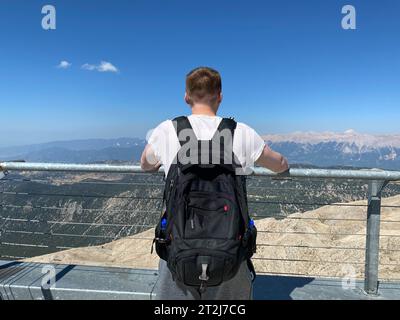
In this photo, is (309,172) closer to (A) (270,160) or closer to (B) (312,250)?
A: (A) (270,160)

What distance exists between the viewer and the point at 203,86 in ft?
8.76

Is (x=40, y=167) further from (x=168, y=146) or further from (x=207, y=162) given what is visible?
(x=207, y=162)

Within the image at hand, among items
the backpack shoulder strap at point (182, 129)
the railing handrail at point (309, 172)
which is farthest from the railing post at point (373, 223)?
the backpack shoulder strap at point (182, 129)

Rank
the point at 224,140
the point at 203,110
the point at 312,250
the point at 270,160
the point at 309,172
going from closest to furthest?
the point at 224,140 < the point at 203,110 < the point at 270,160 < the point at 309,172 < the point at 312,250

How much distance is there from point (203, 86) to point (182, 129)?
35cm

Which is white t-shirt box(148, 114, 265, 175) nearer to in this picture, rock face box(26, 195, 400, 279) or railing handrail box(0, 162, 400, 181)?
railing handrail box(0, 162, 400, 181)

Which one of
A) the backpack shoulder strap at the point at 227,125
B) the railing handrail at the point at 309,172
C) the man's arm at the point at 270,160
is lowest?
the railing handrail at the point at 309,172

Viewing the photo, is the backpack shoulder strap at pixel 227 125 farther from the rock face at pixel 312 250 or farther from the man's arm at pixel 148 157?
the rock face at pixel 312 250

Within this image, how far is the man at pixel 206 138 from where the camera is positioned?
266cm

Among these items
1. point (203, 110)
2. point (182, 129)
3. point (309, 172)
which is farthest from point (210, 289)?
point (309, 172)

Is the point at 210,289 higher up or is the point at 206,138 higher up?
the point at 206,138

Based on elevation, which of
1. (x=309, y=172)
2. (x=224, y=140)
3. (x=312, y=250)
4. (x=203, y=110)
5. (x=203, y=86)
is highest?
(x=203, y=86)

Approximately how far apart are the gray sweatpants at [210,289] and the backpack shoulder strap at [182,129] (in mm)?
979

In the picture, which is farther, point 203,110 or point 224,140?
point 203,110
